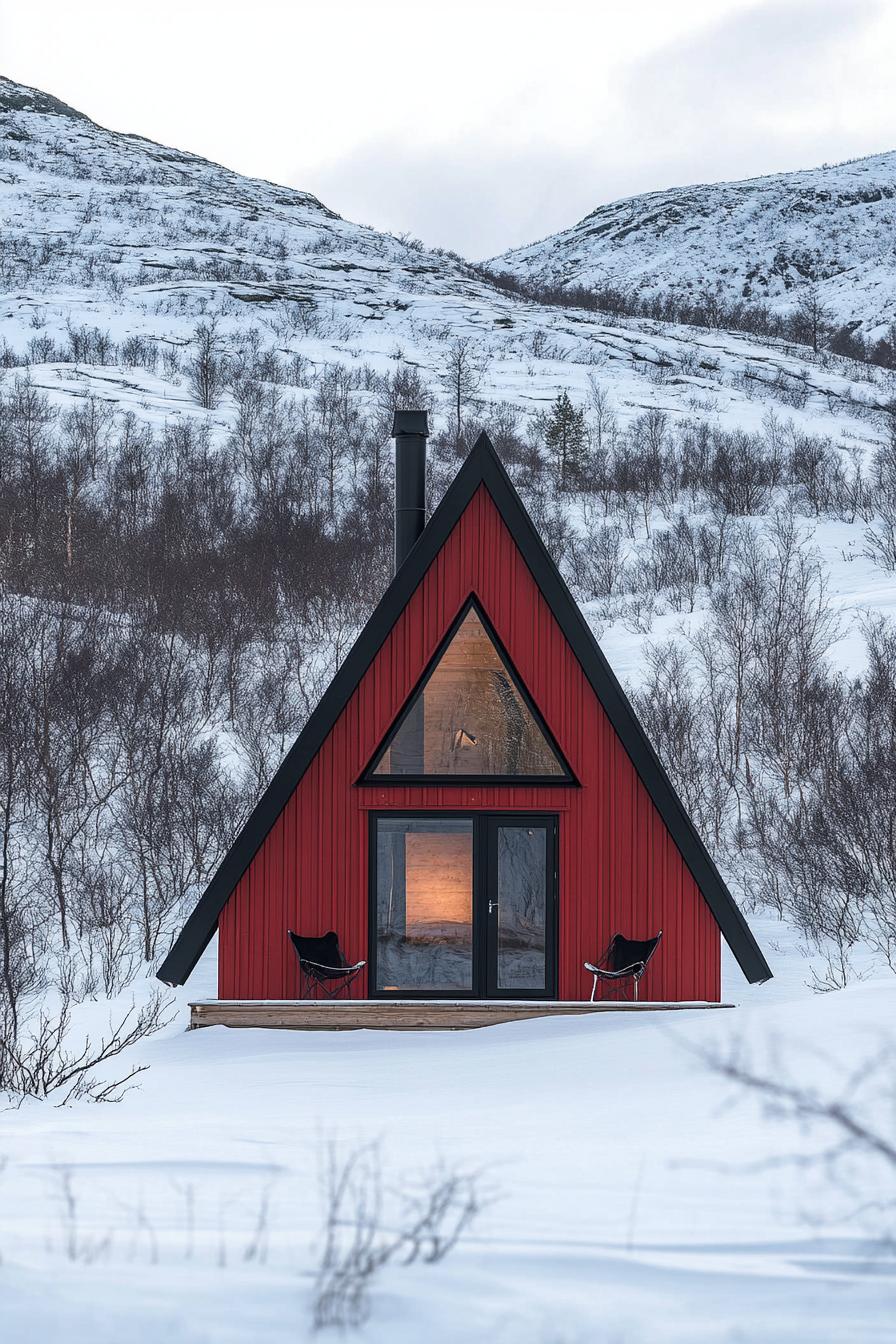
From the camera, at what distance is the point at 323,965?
10.0 metres

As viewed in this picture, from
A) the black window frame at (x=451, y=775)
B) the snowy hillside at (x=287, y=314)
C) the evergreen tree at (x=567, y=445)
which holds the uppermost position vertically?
the snowy hillside at (x=287, y=314)

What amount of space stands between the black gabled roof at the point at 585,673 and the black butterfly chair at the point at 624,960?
0.75 m

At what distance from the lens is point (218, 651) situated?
108 feet

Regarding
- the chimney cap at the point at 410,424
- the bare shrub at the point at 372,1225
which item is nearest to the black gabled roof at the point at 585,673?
the chimney cap at the point at 410,424

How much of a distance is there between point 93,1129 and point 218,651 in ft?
90.2

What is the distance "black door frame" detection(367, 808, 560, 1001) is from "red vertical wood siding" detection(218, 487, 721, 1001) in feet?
0.21

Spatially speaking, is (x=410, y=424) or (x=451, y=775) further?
(x=410, y=424)

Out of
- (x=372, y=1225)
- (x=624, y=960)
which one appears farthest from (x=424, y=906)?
(x=372, y=1225)

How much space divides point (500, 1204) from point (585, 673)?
6.15m

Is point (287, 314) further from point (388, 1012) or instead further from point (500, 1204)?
point (500, 1204)

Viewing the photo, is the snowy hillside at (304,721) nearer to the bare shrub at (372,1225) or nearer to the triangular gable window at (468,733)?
the bare shrub at (372,1225)

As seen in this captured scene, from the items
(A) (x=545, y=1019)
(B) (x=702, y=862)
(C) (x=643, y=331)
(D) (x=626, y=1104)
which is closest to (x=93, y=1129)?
(D) (x=626, y=1104)

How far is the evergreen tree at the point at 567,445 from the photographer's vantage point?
172ft

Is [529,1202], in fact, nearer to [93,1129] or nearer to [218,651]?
[93,1129]
